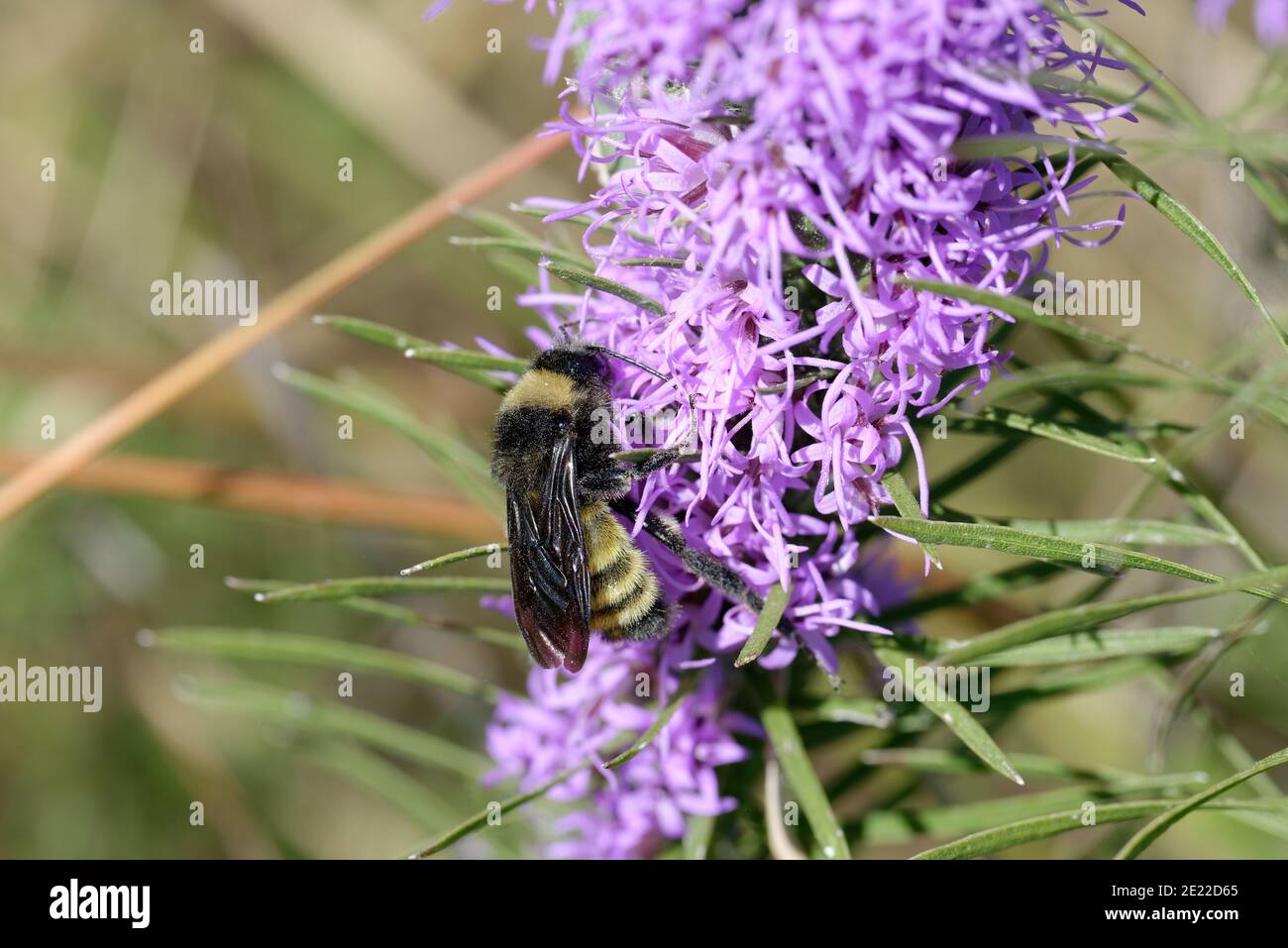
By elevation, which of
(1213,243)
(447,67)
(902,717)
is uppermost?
(447,67)

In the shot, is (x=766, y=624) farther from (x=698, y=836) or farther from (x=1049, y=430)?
(x=698, y=836)

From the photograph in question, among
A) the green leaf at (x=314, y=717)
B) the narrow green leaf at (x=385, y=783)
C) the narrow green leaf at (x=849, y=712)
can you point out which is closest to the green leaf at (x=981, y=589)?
the narrow green leaf at (x=849, y=712)

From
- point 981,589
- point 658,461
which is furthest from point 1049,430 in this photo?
point 658,461

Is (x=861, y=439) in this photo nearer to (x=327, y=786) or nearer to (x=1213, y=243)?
(x=1213, y=243)

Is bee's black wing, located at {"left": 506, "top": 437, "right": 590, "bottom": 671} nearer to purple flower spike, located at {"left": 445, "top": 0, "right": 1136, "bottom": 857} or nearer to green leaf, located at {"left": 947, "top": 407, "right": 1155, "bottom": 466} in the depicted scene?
purple flower spike, located at {"left": 445, "top": 0, "right": 1136, "bottom": 857}

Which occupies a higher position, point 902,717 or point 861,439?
point 861,439

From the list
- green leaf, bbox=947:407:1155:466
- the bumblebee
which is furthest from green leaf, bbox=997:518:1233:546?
the bumblebee
